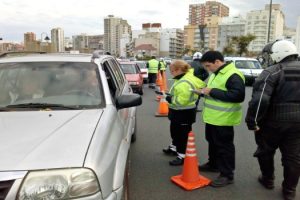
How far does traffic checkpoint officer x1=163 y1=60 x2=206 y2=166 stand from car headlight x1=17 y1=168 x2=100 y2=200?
3.02 meters

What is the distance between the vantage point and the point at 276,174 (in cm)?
508

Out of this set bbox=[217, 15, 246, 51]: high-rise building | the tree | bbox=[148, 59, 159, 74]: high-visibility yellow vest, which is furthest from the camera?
bbox=[217, 15, 246, 51]: high-rise building

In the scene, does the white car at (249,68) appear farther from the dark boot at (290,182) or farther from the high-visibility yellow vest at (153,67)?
the dark boot at (290,182)

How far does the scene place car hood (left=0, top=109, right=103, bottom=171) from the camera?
2174 mm

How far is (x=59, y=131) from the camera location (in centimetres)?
261

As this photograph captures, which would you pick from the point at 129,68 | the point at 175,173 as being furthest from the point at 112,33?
the point at 175,173

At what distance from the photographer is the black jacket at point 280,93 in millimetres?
3920

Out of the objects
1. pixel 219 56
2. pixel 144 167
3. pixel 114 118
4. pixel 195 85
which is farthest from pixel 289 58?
pixel 144 167

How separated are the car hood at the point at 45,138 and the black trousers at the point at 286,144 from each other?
2.17 meters

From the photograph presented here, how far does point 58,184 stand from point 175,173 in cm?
317

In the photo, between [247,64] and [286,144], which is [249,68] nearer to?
[247,64]

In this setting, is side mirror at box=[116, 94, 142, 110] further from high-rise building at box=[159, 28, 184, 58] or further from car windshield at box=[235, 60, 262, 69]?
high-rise building at box=[159, 28, 184, 58]

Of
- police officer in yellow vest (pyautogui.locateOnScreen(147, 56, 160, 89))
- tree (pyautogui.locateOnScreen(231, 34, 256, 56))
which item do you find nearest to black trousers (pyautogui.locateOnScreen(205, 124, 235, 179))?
police officer in yellow vest (pyautogui.locateOnScreen(147, 56, 160, 89))

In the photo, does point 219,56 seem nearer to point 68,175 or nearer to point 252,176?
point 252,176
